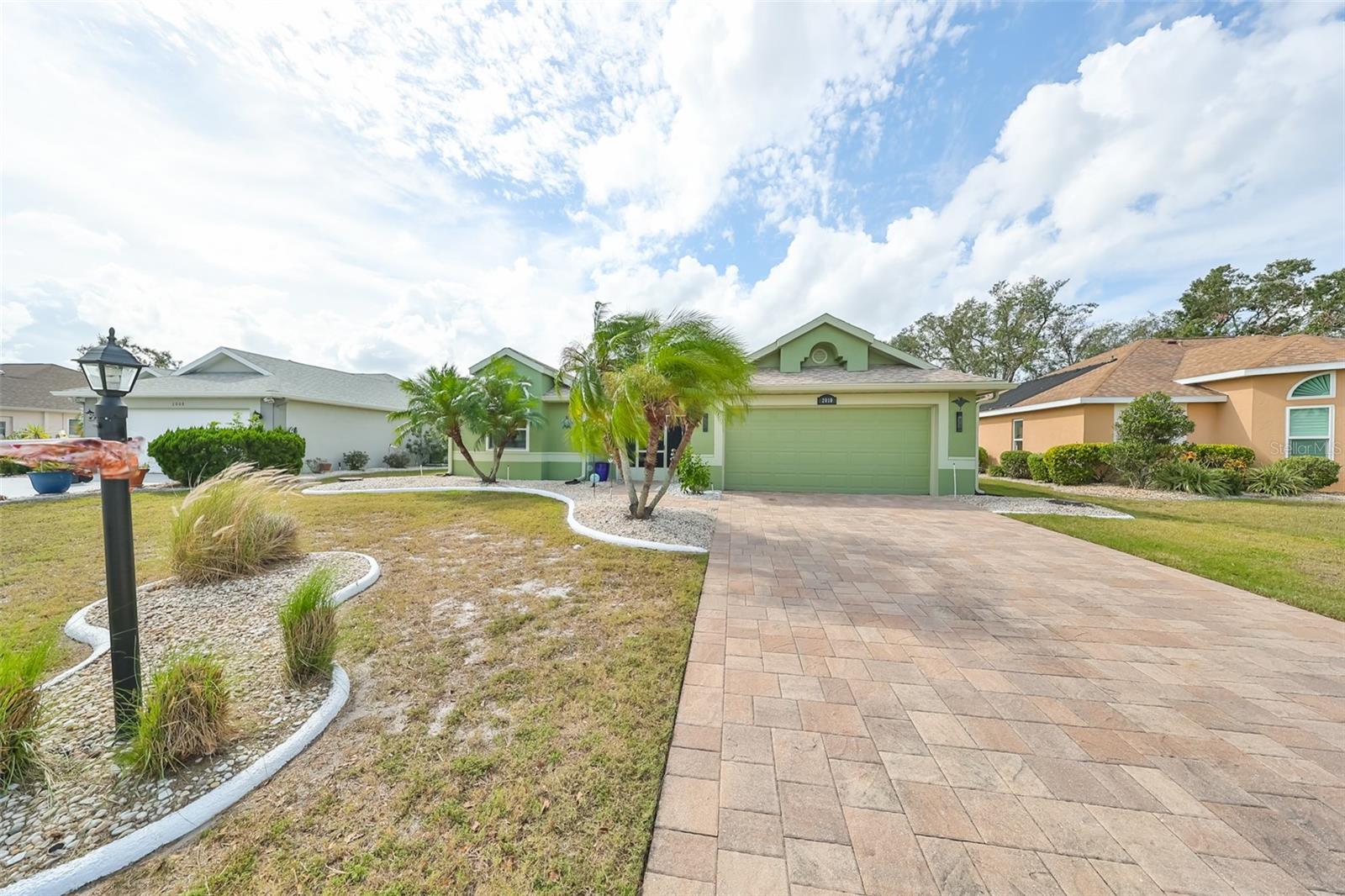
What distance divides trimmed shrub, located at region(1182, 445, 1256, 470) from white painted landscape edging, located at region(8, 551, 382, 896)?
1913cm

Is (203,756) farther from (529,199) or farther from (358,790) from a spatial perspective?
(529,199)

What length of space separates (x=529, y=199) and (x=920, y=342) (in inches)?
1117

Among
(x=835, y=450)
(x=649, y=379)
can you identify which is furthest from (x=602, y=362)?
(x=835, y=450)

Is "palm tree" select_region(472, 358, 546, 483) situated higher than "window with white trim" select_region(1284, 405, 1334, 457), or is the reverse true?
"palm tree" select_region(472, 358, 546, 483)

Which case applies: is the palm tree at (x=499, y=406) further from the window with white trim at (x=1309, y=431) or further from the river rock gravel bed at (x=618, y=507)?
the window with white trim at (x=1309, y=431)

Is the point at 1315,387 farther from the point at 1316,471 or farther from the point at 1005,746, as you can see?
the point at 1005,746

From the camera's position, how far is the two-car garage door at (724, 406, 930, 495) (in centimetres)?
1176

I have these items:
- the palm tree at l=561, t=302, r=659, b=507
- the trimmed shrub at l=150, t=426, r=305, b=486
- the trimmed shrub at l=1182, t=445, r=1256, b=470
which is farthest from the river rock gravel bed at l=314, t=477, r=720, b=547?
the trimmed shrub at l=1182, t=445, r=1256, b=470

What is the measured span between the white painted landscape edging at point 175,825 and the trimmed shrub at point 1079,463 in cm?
1792

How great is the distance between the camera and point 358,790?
216 cm

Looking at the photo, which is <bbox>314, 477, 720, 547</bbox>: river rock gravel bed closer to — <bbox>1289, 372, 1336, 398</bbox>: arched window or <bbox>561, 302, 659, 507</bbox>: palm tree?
<bbox>561, 302, 659, 507</bbox>: palm tree

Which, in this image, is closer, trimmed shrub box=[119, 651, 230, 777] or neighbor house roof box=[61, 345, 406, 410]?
trimmed shrub box=[119, 651, 230, 777]

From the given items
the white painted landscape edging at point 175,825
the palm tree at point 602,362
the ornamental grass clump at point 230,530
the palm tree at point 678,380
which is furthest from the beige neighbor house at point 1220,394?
the ornamental grass clump at point 230,530

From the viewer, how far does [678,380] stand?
22.0 ft
